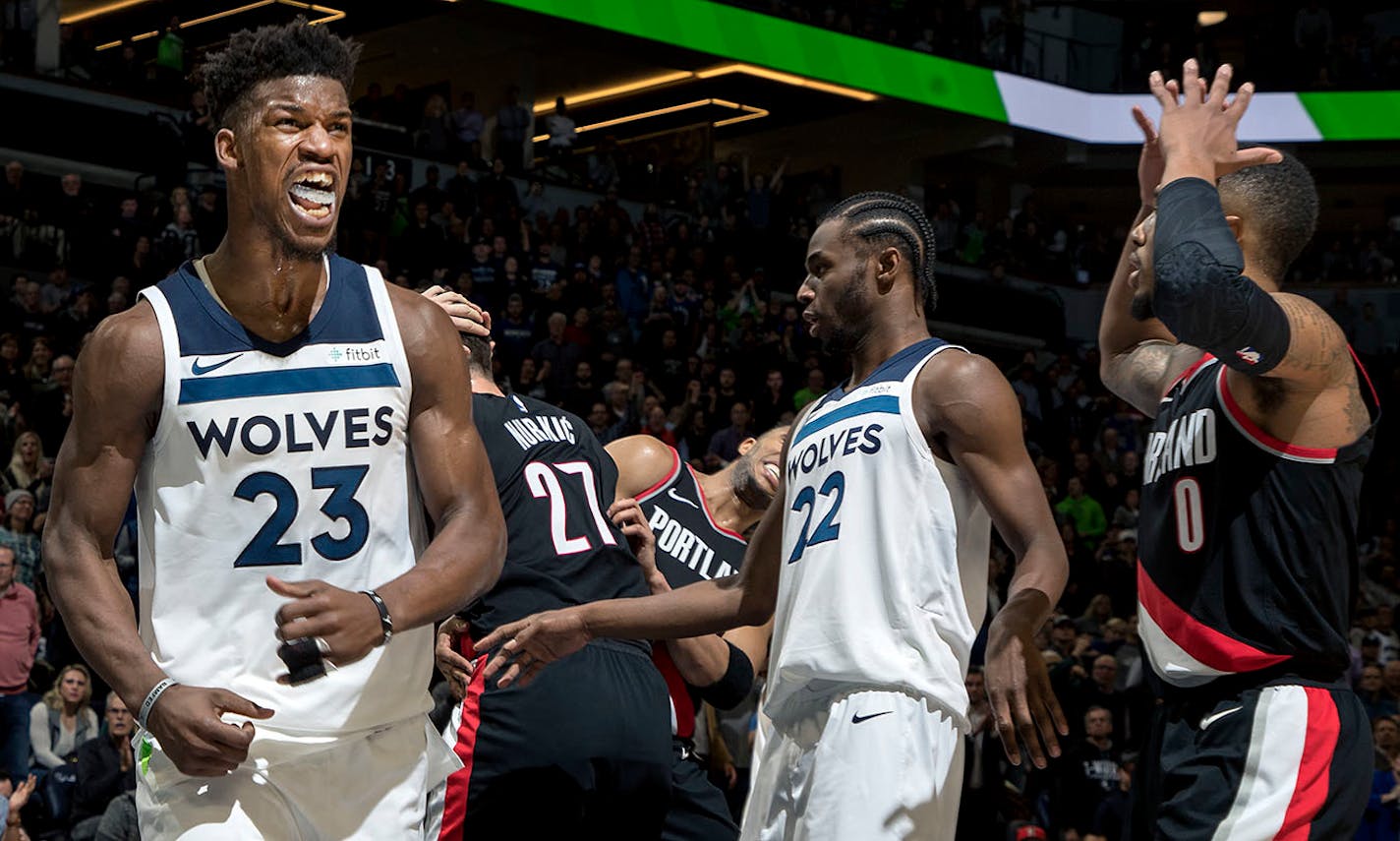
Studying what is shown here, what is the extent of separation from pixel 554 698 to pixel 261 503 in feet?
4.39

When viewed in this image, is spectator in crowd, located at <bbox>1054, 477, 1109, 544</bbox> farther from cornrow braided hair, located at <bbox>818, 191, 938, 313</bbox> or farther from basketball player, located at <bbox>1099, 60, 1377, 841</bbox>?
basketball player, located at <bbox>1099, 60, 1377, 841</bbox>

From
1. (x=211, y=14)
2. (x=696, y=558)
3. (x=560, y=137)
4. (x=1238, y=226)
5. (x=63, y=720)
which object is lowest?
(x=63, y=720)

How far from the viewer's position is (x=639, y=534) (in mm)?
4477

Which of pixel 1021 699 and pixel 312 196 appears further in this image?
pixel 312 196

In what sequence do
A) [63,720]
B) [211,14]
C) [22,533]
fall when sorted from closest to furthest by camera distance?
[63,720], [22,533], [211,14]

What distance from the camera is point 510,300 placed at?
15812 mm

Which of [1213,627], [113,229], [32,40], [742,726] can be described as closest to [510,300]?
[113,229]

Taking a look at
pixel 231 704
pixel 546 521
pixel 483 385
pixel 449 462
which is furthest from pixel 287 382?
pixel 483 385

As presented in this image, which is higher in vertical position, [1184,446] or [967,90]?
[967,90]

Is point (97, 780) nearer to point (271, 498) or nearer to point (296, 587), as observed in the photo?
point (271, 498)

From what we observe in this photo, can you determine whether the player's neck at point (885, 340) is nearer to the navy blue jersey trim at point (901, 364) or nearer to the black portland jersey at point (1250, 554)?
the navy blue jersey trim at point (901, 364)

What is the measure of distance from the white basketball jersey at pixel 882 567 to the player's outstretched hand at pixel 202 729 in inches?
50.0

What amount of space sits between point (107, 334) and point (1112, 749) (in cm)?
1072

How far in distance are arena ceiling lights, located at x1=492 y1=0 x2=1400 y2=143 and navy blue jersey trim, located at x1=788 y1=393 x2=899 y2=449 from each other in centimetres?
1901
